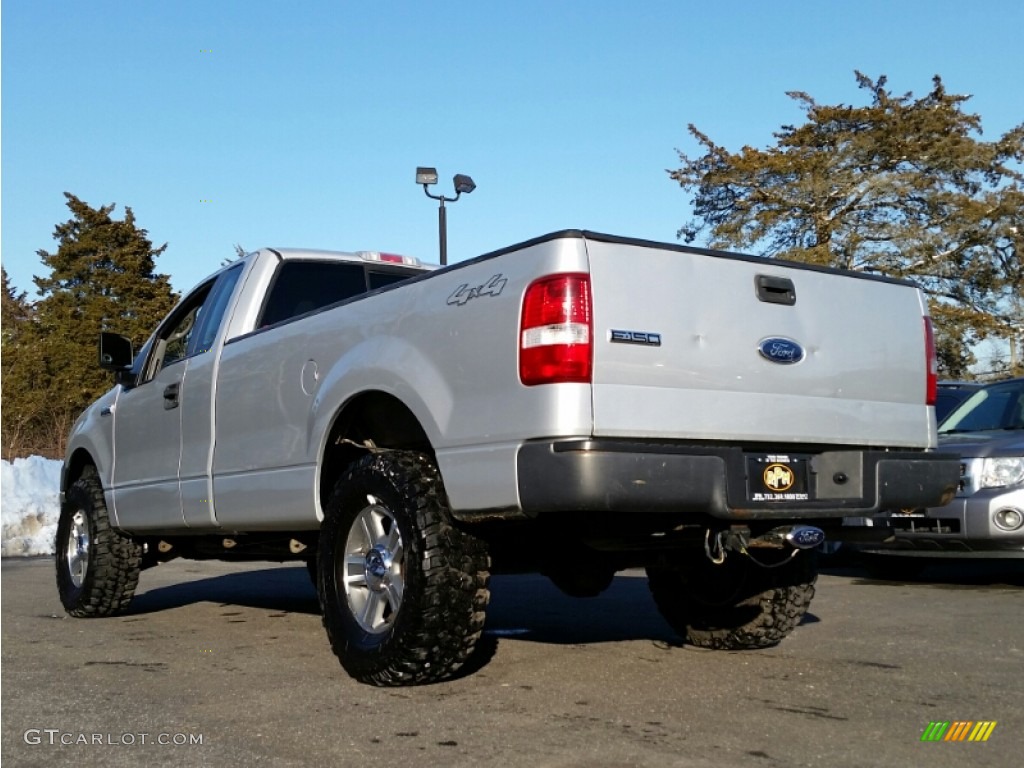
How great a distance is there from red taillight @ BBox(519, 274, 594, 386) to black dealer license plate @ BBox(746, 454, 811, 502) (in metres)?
0.76

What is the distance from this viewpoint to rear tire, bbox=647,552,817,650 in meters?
5.31

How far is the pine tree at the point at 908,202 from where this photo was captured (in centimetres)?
2869

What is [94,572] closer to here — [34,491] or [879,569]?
[879,569]

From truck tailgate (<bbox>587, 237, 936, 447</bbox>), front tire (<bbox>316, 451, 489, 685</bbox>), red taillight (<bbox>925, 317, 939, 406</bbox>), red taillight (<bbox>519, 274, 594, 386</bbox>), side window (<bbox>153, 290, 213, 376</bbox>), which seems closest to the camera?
red taillight (<bbox>519, 274, 594, 386</bbox>)

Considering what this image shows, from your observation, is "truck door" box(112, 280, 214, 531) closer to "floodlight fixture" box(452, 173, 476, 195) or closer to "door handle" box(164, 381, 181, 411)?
"door handle" box(164, 381, 181, 411)

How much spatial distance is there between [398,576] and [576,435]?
3.65ft

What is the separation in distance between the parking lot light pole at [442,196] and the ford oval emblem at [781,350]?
12.8 m

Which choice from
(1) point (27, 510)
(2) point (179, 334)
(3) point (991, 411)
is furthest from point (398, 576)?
(1) point (27, 510)

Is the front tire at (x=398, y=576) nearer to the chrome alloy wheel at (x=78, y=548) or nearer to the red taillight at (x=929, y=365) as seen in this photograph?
the red taillight at (x=929, y=365)

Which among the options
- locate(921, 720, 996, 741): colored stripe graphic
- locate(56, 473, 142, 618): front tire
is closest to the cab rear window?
locate(56, 473, 142, 618): front tire

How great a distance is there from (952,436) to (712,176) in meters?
22.6

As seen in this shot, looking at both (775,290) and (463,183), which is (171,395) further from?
(463,183)

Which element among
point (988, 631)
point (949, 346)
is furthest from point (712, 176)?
point (988, 631)

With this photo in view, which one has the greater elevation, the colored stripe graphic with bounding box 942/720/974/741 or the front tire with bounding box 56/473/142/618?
the front tire with bounding box 56/473/142/618
